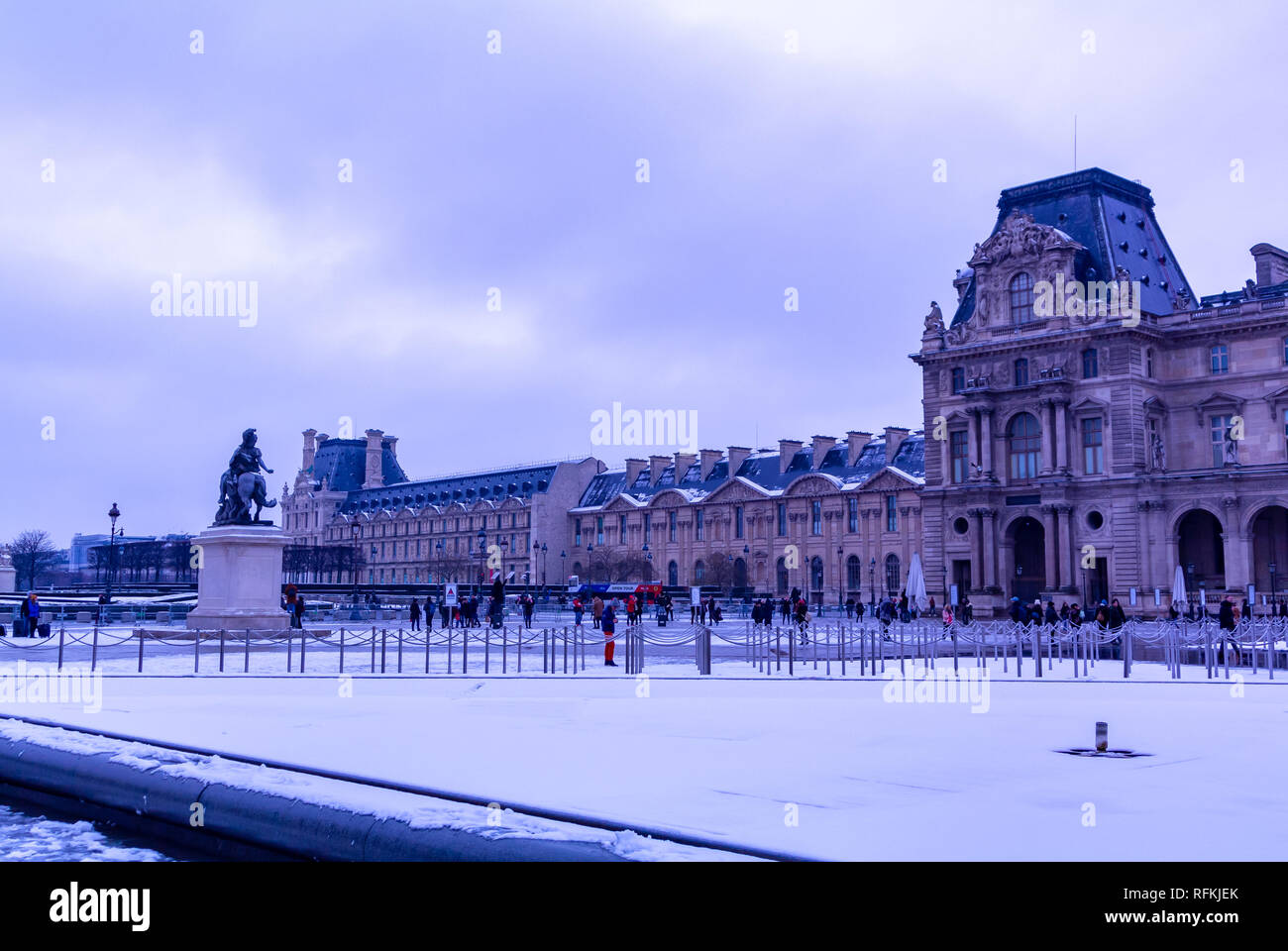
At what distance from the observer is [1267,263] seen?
6638 cm

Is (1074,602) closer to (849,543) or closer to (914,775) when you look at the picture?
(849,543)

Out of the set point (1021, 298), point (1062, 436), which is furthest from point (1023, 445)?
point (1021, 298)

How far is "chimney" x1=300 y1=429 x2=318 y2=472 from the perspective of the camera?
16488 cm

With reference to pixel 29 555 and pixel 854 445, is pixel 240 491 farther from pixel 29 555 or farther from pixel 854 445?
pixel 29 555

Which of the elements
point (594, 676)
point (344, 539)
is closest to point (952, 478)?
point (594, 676)

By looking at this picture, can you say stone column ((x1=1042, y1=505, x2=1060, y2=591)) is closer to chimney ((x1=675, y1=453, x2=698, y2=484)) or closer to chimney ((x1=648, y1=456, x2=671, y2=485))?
chimney ((x1=675, y1=453, x2=698, y2=484))

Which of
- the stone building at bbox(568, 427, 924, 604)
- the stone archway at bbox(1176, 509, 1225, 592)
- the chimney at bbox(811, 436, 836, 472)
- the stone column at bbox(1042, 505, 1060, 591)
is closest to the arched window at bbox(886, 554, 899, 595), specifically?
the stone building at bbox(568, 427, 924, 604)

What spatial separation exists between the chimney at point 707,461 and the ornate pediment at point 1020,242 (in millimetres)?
53427

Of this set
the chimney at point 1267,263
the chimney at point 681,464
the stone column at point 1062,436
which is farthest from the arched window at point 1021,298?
the chimney at point 681,464

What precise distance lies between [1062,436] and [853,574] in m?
40.7

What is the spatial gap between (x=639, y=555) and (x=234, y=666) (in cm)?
9284

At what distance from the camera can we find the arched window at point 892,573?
99125 mm

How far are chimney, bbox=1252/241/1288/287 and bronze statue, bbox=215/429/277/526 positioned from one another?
54.4 m
